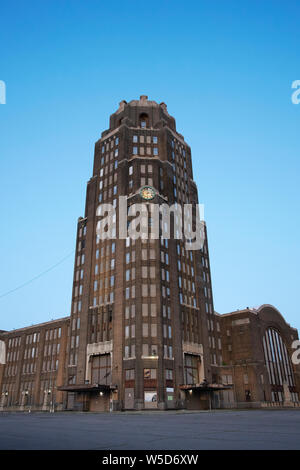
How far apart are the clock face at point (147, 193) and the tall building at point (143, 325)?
343mm

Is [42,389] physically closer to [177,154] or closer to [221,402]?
[221,402]

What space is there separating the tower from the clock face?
0.22m

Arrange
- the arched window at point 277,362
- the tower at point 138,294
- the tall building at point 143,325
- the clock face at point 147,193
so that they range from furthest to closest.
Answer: the arched window at point 277,362, the clock face at point 147,193, the tall building at point 143,325, the tower at point 138,294

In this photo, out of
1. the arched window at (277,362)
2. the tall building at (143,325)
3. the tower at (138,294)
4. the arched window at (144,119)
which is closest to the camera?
the tower at (138,294)

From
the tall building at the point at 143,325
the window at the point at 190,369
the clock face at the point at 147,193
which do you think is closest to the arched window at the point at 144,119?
the tall building at the point at 143,325

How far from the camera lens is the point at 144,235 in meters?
73.6

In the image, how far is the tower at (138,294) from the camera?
64.9 metres

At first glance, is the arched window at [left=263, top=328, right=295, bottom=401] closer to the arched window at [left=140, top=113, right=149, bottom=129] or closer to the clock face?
the clock face

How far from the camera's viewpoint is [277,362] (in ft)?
A: 295

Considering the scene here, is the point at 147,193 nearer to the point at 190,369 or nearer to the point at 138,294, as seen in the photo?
the point at 138,294

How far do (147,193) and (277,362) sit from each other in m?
52.3

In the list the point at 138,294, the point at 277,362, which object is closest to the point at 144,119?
the point at 138,294

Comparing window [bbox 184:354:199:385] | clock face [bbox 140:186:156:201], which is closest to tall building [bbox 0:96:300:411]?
window [bbox 184:354:199:385]

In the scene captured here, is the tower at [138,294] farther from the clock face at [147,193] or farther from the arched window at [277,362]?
the arched window at [277,362]
